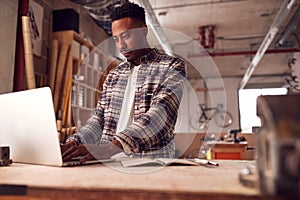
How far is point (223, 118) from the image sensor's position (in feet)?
31.3

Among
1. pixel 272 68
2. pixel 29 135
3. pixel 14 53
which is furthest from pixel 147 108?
pixel 272 68

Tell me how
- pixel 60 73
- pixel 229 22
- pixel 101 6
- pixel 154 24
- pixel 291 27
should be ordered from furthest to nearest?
1. pixel 229 22
2. pixel 291 27
3. pixel 154 24
4. pixel 101 6
5. pixel 60 73

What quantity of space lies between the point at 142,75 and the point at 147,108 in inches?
6.8

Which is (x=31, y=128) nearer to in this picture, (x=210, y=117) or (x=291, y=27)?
(x=291, y=27)

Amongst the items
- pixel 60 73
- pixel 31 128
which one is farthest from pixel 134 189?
pixel 60 73

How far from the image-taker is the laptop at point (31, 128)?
0.95 metres

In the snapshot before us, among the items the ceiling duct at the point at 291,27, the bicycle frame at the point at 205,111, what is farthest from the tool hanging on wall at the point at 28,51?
the bicycle frame at the point at 205,111

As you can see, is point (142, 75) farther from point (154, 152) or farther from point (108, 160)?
point (108, 160)

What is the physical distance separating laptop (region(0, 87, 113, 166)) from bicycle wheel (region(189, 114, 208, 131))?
25.5 ft

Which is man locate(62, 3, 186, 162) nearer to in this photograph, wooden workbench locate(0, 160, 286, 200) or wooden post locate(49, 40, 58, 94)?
wooden workbench locate(0, 160, 286, 200)

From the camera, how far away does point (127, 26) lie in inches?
54.2

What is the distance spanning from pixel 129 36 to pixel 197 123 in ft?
26.3

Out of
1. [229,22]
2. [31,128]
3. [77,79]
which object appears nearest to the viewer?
[31,128]

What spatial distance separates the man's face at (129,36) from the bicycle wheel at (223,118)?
787cm
